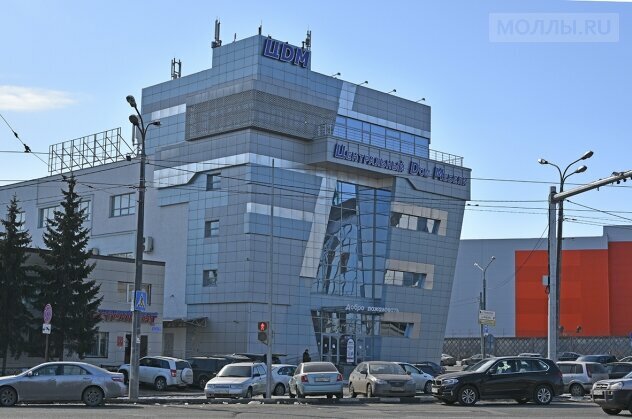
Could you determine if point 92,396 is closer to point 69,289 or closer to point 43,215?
point 69,289

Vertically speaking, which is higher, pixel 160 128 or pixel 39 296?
pixel 160 128

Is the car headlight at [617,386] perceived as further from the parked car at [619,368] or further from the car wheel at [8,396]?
the parked car at [619,368]

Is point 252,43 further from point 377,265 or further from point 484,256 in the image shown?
point 484,256

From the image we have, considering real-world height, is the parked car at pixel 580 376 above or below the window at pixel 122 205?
below

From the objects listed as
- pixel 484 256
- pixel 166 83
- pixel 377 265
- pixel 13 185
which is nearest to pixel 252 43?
pixel 166 83

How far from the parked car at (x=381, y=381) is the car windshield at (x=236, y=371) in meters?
4.02

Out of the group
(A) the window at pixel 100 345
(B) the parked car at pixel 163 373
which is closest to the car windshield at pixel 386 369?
(B) the parked car at pixel 163 373

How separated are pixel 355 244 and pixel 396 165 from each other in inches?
242

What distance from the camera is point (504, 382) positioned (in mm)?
30188

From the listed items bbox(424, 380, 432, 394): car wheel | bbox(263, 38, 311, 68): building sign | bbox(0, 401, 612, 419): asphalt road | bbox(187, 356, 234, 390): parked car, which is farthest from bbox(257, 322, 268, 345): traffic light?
bbox(263, 38, 311, 68): building sign

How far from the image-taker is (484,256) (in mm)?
100062

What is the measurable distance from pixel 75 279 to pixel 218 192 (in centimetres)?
1538

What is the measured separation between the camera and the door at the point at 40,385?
2762 centimetres

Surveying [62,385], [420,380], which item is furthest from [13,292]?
[420,380]
